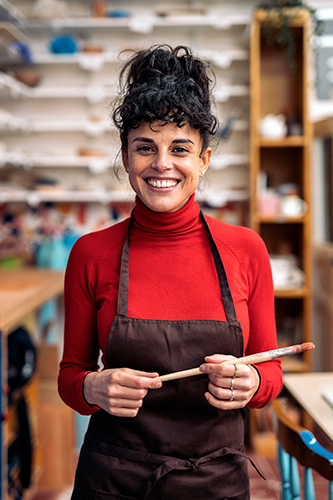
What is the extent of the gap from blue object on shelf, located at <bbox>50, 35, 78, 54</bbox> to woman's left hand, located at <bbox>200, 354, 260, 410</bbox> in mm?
3340

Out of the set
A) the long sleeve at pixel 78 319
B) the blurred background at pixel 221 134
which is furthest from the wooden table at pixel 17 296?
the long sleeve at pixel 78 319

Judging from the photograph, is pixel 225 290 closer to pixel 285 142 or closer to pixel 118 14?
pixel 285 142

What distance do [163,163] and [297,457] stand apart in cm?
76

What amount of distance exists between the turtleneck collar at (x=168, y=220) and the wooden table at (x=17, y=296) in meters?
1.02

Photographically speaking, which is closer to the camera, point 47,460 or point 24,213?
point 47,460

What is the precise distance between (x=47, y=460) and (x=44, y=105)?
2.49 metres

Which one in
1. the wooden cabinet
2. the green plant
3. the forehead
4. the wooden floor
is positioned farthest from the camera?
the wooden cabinet

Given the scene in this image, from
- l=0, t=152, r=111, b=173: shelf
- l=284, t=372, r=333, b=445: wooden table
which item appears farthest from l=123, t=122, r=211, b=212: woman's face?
l=0, t=152, r=111, b=173: shelf

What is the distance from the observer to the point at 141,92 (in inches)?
48.4

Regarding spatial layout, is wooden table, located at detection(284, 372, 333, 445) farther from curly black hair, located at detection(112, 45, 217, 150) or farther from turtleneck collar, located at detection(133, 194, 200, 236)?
curly black hair, located at detection(112, 45, 217, 150)

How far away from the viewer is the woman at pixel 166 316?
1.22 m

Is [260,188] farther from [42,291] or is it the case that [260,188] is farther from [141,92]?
[141,92]

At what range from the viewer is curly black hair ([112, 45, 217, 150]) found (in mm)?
1205

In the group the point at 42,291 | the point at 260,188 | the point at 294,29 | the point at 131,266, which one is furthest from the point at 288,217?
the point at 131,266
